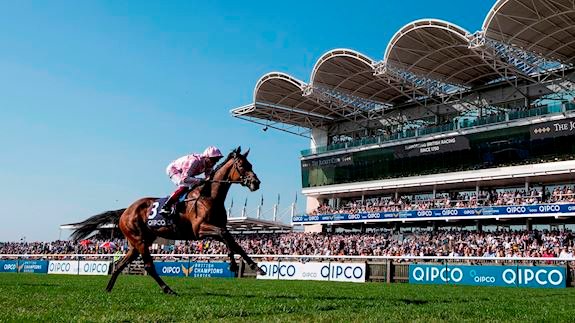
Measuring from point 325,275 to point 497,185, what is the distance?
26145 millimetres

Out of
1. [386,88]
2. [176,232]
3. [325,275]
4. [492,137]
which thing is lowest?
[325,275]

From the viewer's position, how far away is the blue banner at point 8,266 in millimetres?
34544

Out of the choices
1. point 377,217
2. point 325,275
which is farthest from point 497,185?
point 325,275

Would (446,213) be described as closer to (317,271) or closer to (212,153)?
(317,271)

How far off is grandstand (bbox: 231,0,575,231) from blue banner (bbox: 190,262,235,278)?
2101 cm

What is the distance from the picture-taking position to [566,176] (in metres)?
39.7

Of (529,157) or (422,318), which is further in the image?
(529,157)

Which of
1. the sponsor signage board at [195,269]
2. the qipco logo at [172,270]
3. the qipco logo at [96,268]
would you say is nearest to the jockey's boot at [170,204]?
the sponsor signage board at [195,269]

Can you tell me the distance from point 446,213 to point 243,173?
34.8 m

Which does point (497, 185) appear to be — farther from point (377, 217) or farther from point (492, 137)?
point (377, 217)

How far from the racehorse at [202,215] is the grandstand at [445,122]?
30379 mm

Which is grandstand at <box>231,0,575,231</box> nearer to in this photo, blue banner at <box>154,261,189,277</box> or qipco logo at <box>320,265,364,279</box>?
qipco logo at <box>320,265,364,279</box>

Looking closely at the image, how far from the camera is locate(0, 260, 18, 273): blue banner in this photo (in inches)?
1360

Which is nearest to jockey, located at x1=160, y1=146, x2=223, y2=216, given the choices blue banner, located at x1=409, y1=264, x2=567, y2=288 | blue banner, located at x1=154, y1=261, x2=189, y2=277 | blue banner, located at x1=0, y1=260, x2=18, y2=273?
blue banner, located at x1=409, y1=264, x2=567, y2=288
